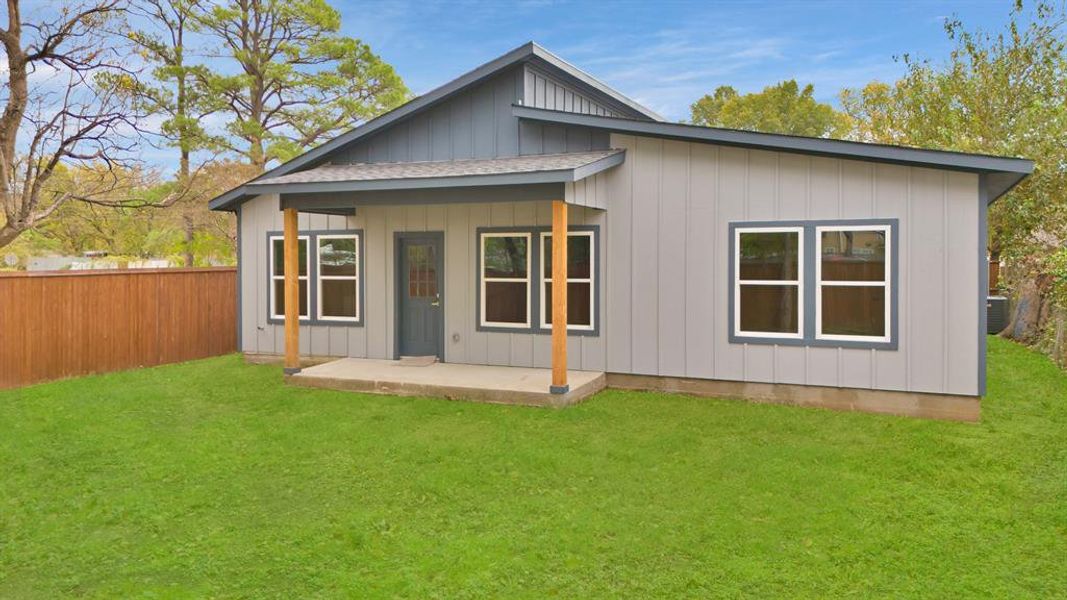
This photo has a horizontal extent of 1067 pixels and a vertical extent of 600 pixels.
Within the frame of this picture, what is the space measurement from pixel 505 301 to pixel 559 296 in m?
1.96

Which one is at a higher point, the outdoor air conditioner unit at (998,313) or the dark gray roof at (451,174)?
the dark gray roof at (451,174)

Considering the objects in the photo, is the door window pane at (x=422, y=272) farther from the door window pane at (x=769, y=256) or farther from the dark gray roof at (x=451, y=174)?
the door window pane at (x=769, y=256)

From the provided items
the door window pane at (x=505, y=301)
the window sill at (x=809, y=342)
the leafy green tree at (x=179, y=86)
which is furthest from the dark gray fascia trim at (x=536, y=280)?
the leafy green tree at (x=179, y=86)

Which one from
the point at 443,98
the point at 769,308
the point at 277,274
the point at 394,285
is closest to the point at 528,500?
the point at 769,308

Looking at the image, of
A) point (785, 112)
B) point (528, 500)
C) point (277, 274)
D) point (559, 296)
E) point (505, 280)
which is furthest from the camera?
point (785, 112)

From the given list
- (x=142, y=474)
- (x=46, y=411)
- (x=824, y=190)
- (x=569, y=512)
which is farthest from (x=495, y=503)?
(x=46, y=411)

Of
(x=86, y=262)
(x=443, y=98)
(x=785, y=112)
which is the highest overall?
(x=785, y=112)

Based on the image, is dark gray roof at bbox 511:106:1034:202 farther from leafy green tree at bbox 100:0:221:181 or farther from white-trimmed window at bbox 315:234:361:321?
leafy green tree at bbox 100:0:221:181

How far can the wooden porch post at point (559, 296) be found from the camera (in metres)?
7.96

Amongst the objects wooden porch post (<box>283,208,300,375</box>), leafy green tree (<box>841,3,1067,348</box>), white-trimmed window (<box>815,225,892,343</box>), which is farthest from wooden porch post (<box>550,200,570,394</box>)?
leafy green tree (<box>841,3,1067,348</box>)

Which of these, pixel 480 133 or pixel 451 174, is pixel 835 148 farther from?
pixel 480 133

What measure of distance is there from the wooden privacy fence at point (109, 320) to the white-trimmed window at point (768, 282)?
31.0ft

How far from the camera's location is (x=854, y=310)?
7.82 m

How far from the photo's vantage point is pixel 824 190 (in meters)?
7.88
